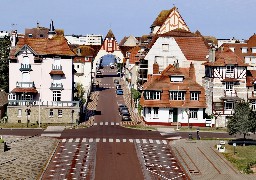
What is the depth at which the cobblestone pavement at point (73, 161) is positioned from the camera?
5600 centimetres

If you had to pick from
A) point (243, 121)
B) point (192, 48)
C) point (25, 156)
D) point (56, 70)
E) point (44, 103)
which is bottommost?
point (25, 156)

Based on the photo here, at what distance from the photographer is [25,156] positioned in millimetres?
64125

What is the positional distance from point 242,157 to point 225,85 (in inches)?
1205

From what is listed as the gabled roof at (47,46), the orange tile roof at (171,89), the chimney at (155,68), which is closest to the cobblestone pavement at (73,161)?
the orange tile roof at (171,89)

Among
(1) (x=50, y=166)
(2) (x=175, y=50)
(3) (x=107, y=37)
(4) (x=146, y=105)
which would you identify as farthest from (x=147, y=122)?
(3) (x=107, y=37)

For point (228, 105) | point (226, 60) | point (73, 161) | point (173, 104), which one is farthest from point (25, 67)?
point (228, 105)

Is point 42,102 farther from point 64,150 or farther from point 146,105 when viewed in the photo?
point 64,150

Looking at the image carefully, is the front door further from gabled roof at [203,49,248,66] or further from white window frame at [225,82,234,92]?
gabled roof at [203,49,248,66]

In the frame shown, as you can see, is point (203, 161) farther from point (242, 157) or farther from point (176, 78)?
point (176, 78)

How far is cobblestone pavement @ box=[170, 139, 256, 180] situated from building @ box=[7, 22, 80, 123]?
2409 centimetres

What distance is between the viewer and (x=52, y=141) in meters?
75.0

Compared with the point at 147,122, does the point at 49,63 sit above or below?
above

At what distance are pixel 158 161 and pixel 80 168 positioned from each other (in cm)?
995

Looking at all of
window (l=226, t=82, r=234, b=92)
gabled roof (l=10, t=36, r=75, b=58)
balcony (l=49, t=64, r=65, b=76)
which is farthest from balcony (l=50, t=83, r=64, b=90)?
window (l=226, t=82, r=234, b=92)
